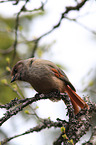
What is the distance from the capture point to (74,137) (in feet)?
11.5

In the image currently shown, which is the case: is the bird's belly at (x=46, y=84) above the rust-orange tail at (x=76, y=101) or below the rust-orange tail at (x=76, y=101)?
above

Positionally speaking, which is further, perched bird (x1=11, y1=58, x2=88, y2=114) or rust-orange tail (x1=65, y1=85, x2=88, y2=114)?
perched bird (x1=11, y1=58, x2=88, y2=114)

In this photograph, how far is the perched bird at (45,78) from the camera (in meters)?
4.55

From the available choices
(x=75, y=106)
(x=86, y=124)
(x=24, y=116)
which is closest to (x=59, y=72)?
(x=75, y=106)

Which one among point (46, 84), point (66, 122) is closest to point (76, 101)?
point (46, 84)

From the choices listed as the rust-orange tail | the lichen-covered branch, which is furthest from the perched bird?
the lichen-covered branch

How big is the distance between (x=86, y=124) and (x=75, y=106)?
30.3 inches

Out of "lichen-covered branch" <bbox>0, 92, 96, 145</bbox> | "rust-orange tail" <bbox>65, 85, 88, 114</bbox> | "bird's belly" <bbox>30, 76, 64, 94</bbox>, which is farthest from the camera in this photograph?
"bird's belly" <bbox>30, 76, 64, 94</bbox>

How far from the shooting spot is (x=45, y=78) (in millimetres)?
4590

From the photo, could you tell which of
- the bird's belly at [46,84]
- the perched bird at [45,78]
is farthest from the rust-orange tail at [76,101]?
the bird's belly at [46,84]

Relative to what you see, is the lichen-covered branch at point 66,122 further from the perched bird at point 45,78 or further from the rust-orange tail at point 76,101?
the perched bird at point 45,78

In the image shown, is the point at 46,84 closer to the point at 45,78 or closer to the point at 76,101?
the point at 45,78

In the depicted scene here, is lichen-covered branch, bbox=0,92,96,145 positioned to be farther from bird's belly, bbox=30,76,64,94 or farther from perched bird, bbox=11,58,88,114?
bird's belly, bbox=30,76,64,94

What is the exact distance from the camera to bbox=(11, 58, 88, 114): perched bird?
14.9 ft
